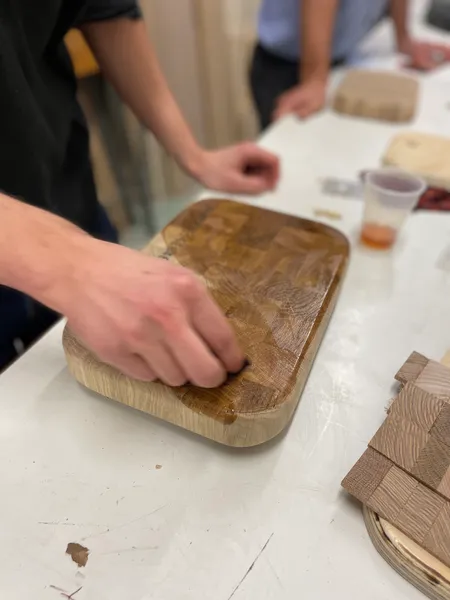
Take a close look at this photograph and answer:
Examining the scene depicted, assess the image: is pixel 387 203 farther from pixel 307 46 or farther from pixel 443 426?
pixel 307 46

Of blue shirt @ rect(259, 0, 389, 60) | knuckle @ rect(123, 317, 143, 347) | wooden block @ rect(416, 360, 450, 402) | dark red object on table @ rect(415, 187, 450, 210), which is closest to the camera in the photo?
knuckle @ rect(123, 317, 143, 347)

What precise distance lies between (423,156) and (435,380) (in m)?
0.48

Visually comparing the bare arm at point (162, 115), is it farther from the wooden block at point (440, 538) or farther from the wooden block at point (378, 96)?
the wooden block at point (440, 538)

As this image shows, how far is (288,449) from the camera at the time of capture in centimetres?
48

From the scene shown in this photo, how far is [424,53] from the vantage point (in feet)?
3.93

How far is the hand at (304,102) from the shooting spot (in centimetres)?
101

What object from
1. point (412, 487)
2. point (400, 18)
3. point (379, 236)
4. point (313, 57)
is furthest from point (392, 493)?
point (400, 18)

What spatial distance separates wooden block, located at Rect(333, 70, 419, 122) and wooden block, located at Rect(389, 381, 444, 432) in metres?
0.67

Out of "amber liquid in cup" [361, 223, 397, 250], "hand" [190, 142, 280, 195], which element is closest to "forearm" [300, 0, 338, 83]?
"hand" [190, 142, 280, 195]

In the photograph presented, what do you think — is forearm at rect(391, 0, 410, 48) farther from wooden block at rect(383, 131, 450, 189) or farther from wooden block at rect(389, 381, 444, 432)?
wooden block at rect(389, 381, 444, 432)

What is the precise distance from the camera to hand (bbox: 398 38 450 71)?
117 centimetres

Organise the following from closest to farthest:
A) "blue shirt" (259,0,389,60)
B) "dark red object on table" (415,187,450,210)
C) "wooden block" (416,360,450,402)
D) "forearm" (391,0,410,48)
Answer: "wooden block" (416,360,450,402), "dark red object on table" (415,187,450,210), "blue shirt" (259,0,389,60), "forearm" (391,0,410,48)

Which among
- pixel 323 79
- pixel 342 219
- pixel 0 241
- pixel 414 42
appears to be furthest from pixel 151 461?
pixel 414 42

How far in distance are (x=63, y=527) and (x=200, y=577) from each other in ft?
0.37
